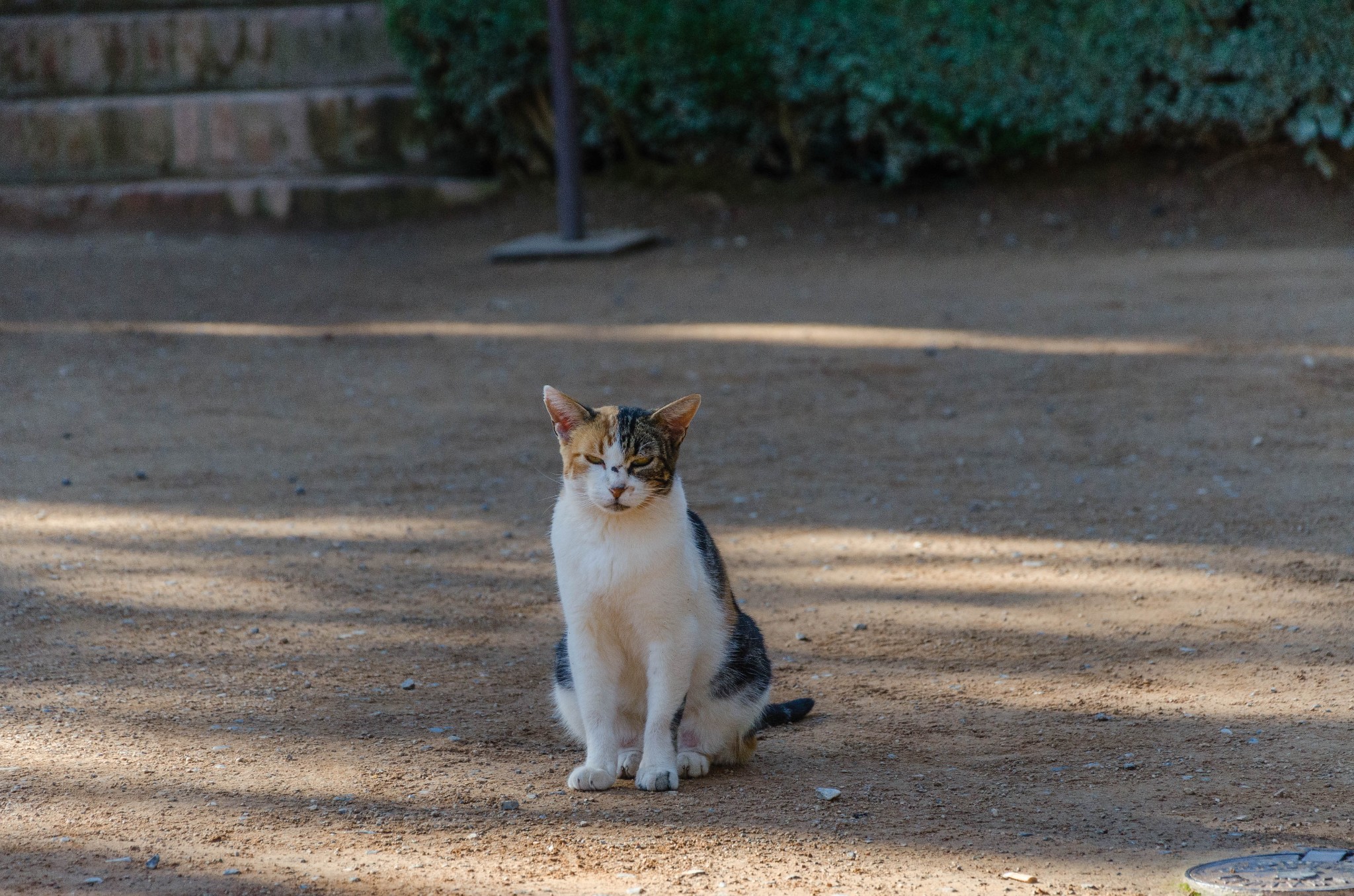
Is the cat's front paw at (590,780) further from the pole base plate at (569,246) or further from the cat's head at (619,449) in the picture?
the pole base plate at (569,246)

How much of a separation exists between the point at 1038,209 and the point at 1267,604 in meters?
7.20

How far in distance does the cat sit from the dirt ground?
0.16 meters

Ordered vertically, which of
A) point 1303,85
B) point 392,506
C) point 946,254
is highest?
point 1303,85

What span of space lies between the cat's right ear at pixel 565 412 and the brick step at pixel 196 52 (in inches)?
407

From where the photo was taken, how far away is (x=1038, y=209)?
36.1ft

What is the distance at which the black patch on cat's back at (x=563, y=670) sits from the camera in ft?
10.9

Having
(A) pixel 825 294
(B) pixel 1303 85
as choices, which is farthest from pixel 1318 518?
(B) pixel 1303 85

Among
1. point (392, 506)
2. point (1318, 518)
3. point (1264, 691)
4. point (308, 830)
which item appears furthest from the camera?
point (392, 506)

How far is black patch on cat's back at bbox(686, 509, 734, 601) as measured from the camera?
10.8 ft

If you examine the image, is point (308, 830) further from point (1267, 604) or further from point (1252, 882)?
point (1267, 604)

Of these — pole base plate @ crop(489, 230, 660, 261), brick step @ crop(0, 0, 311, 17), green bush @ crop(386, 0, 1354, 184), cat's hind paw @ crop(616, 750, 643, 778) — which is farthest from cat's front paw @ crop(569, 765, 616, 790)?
brick step @ crop(0, 0, 311, 17)

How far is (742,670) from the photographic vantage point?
3.32 m

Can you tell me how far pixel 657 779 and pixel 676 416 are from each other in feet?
2.82

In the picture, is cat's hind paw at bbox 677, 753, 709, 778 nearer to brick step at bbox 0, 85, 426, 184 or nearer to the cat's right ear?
the cat's right ear
